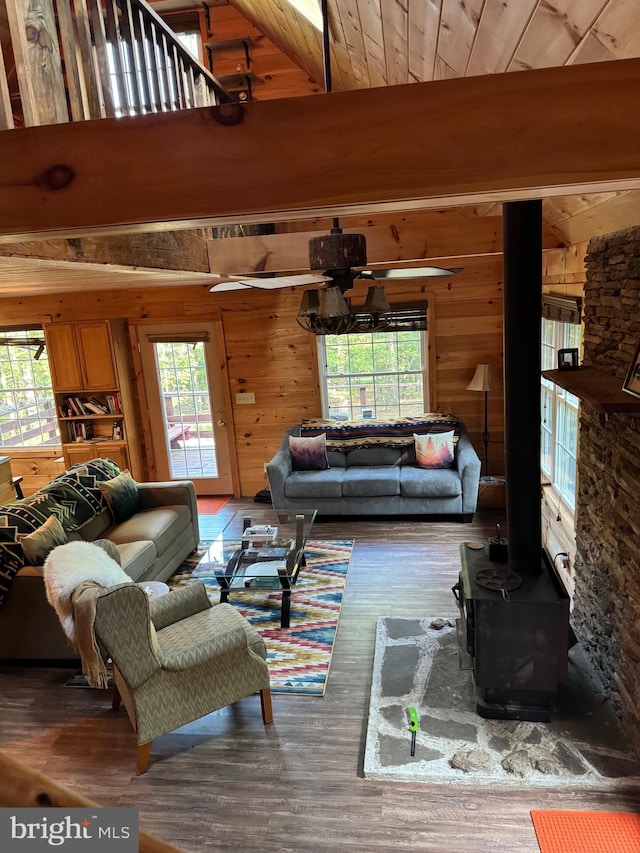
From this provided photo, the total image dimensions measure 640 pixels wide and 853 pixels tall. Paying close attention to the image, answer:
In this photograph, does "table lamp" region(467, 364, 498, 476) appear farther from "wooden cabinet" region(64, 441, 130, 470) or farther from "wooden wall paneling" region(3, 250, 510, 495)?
"wooden cabinet" region(64, 441, 130, 470)

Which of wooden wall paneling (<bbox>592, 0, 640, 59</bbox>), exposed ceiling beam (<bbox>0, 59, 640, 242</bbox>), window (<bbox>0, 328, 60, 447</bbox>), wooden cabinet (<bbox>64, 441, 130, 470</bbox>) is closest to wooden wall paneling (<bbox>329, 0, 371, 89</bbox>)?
wooden wall paneling (<bbox>592, 0, 640, 59</bbox>)

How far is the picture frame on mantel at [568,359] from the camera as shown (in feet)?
10.5

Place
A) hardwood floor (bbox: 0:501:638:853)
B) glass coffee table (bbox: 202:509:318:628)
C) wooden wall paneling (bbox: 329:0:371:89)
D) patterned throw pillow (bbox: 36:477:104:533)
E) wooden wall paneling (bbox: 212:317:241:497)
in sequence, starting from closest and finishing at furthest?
hardwood floor (bbox: 0:501:638:853), wooden wall paneling (bbox: 329:0:371:89), glass coffee table (bbox: 202:509:318:628), patterned throw pillow (bbox: 36:477:104:533), wooden wall paneling (bbox: 212:317:241:497)

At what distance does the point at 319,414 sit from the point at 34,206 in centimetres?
532

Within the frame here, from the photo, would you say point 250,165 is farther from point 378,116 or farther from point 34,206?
point 34,206

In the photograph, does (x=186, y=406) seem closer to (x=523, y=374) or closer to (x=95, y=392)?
(x=95, y=392)

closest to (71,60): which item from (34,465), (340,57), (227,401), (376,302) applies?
(376,302)

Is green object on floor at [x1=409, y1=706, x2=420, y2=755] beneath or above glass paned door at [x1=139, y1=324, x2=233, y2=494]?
beneath

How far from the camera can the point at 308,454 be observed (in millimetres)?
5953

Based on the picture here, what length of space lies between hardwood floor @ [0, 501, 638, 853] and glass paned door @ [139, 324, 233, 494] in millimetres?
3369

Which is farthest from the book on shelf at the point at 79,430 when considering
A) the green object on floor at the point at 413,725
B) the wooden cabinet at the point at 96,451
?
the green object on floor at the point at 413,725

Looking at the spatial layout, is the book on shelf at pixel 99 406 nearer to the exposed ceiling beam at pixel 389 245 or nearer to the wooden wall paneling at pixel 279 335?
the wooden wall paneling at pixel 279 335

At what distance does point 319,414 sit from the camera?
6512mm

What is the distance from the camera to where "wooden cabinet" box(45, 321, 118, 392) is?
249 inches
